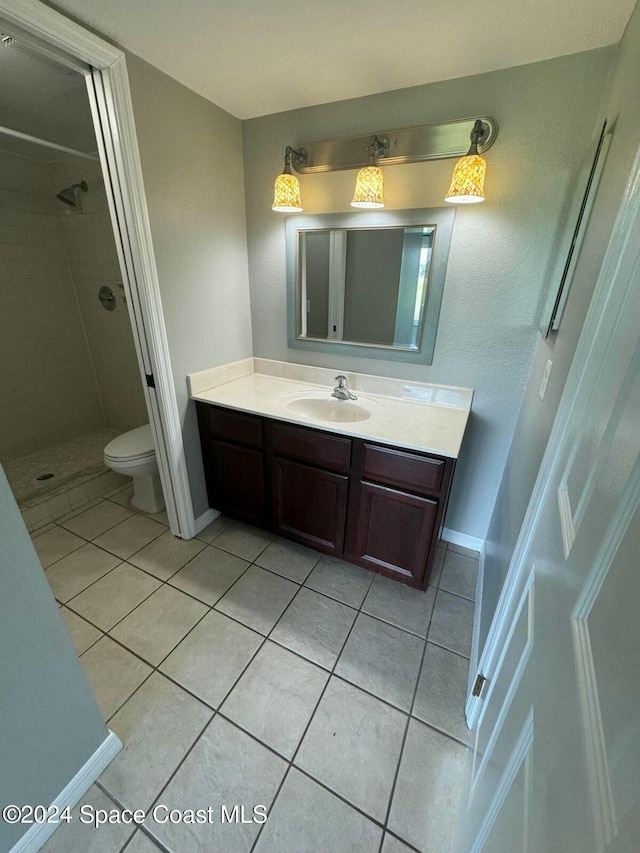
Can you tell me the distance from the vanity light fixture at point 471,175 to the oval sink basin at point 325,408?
975mm

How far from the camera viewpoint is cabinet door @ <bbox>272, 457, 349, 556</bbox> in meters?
1.62

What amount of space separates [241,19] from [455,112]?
843 mm

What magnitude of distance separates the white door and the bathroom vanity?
24.4 inches

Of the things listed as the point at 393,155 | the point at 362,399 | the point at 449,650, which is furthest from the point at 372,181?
the point at 449,650

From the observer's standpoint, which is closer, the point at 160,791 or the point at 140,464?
the point at 160,791

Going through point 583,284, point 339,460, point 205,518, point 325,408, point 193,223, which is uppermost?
point 193,223

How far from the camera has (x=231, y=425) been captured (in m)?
1.77

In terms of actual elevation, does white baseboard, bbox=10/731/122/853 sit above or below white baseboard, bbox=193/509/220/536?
below

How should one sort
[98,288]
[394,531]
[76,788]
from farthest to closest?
[98,288]
[394,531]
[76,788]

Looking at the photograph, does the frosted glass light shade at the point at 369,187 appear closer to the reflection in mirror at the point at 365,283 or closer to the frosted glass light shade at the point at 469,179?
the reflection in mirror at the point at 365,283

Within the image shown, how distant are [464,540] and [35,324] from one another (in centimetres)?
330

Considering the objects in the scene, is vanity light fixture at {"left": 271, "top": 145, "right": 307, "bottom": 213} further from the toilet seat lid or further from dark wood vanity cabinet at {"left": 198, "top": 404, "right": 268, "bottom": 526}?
the toilet seat lid

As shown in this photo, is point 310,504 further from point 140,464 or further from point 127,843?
point 127,843

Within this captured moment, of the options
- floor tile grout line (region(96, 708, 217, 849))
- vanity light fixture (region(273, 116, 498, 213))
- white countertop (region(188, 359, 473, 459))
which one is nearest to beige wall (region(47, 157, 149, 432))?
white countertop (region(188, 359, 473, 459))
